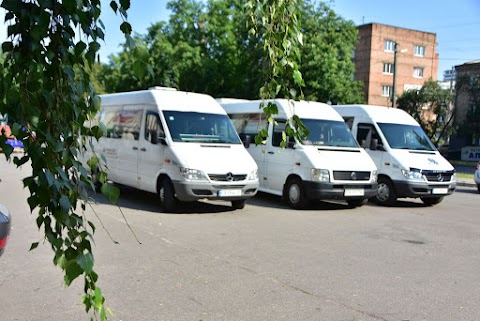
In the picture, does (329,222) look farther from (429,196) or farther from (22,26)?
(22,26)

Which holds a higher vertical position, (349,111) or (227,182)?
(349,111)

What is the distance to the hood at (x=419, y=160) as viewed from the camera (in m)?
12.1

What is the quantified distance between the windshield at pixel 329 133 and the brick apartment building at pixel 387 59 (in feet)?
133

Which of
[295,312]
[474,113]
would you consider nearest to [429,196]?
[295,312]

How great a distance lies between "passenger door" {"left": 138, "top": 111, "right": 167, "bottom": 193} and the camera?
1044 cm

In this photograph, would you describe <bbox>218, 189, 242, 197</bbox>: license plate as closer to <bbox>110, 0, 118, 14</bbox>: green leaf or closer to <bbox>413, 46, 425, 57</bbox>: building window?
<bbox>110, 0, 118, 14</bbox>: green leaf

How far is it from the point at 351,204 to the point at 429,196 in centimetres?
186

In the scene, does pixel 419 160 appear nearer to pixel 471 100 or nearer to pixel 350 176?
pixel 350 176

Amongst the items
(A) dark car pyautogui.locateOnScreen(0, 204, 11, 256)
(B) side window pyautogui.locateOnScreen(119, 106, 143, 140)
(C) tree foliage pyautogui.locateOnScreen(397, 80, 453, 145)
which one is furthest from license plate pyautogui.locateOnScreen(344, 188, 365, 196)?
(C) tree foliage pyautogui.locateOnScreen(397, 80, 453, 145)

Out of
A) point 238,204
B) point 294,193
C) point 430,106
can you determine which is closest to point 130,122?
point 238,204

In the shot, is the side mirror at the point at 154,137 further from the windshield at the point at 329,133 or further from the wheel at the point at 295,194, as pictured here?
the windshield at the point at 329,133

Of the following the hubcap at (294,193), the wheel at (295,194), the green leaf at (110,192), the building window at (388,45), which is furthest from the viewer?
the building window at (388,45)

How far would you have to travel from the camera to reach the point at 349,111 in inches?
539

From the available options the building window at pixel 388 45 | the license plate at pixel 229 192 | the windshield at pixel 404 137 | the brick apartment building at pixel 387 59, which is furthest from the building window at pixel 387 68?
the license plate at pixel 229 192
